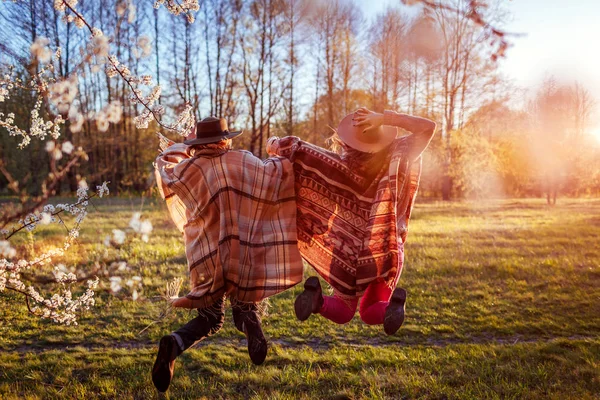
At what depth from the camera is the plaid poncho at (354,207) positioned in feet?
12.0

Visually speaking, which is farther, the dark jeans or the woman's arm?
the woman's arm

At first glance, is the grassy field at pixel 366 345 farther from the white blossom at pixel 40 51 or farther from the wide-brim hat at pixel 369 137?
the wide-brim hat at pixel 369 137

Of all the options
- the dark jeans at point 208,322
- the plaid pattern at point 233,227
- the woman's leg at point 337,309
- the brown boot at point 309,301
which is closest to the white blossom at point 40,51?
the plaid pattern at point 233,227

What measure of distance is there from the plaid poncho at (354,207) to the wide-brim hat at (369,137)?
0.06 m

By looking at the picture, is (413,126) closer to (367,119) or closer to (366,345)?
(367,119)

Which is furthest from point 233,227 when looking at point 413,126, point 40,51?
point 40,51

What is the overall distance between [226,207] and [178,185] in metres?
0.43

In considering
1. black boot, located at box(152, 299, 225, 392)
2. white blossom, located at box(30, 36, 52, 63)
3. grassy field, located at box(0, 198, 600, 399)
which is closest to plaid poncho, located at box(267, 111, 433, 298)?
black boot, located at box(152, 299, 225, 392)

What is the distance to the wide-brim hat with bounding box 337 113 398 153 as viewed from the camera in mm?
Answer: 3764

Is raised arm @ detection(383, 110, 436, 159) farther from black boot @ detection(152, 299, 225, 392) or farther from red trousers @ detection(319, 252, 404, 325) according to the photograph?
black boot @ detection(152, 299, 225, 392)

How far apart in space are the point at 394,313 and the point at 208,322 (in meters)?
1.30

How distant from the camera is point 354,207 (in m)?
3.88

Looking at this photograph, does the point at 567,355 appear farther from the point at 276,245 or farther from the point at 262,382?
the point at 276,245

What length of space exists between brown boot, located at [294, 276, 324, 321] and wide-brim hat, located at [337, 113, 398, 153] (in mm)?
1080
